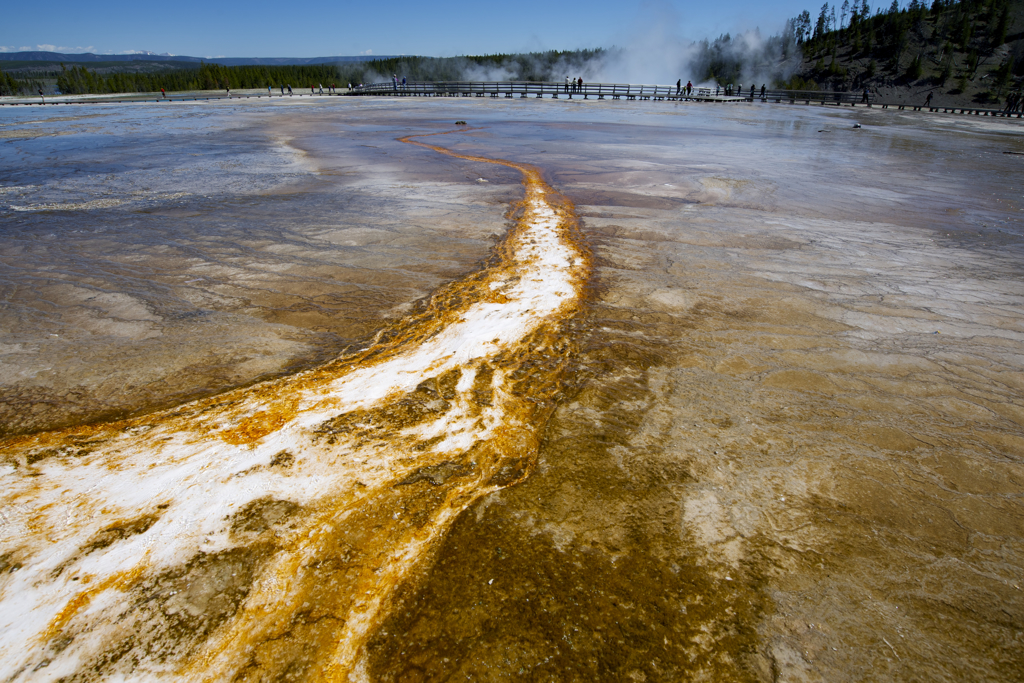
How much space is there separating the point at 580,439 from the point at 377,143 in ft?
44.9

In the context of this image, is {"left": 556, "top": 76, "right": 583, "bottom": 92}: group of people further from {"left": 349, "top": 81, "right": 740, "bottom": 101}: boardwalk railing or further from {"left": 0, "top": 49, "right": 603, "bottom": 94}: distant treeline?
{"left": 0, "top": 49, "right": 603, "bottom": 94}: distant treeline

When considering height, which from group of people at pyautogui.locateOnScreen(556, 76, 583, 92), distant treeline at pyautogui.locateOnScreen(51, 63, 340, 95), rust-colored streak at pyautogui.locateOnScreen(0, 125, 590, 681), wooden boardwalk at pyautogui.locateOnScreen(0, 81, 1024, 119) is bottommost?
rust-colored streak at pyautogui.locateOnScreen(0, 125, 590, 681)

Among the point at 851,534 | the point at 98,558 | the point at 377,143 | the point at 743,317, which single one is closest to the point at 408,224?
the point at 743,317

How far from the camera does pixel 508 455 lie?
106 inches

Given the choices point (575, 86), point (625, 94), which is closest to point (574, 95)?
point (575, 86)

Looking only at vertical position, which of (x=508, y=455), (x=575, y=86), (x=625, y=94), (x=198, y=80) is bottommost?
(x=508, y=455)

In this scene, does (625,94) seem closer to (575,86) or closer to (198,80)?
(575,86)

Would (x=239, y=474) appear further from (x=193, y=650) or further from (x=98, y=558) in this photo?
(x=193, y=650)

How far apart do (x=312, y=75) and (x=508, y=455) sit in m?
92.2

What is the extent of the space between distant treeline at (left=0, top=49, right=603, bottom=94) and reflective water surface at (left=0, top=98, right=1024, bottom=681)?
6762 cm

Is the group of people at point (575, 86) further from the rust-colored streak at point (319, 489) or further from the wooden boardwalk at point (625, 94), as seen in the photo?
the rust-colored streak at point (319, 489)

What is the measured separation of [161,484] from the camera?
238 cm

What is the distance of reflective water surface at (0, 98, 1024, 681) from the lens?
1.78 m

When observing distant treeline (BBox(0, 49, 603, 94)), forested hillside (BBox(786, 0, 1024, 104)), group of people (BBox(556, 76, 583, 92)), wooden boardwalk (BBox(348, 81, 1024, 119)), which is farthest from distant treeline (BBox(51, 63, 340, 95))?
forested hillside (BBox(786, 0, 1024, 104))
